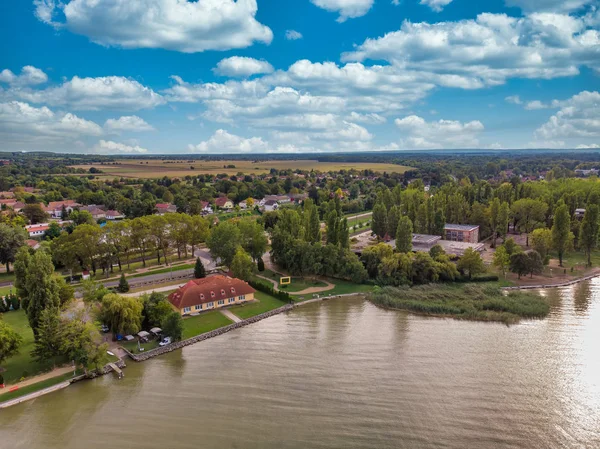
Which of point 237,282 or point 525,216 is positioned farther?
point 525,216

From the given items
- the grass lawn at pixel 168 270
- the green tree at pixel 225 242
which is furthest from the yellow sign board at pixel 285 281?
the grass lawn at pixel 168 270

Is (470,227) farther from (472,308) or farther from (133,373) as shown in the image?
(133,373)

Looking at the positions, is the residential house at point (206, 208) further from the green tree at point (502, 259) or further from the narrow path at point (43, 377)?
the narrow path at point (43, 377)

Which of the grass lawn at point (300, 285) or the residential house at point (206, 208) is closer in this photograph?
the grass lawn at point (300, 285)

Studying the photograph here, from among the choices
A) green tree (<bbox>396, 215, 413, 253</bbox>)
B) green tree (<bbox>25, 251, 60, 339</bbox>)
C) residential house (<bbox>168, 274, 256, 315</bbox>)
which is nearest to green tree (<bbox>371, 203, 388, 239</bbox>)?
green tree (<bbox>396, 215, 413, 253</bbox>)

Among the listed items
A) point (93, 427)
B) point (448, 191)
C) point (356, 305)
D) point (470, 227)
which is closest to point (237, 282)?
point (356, 305)

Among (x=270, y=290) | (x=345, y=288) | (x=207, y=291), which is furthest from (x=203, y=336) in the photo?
(x=345, y=288)

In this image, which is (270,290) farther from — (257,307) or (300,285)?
(300,285)
